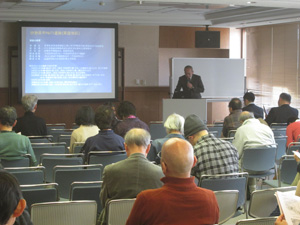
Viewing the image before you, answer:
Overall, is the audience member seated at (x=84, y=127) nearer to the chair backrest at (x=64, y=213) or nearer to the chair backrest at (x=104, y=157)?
the chair backrest at (x=104, y=157)

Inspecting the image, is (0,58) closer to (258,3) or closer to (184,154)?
(258,3)

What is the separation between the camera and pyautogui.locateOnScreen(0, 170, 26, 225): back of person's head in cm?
200

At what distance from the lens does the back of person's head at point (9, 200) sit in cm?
200

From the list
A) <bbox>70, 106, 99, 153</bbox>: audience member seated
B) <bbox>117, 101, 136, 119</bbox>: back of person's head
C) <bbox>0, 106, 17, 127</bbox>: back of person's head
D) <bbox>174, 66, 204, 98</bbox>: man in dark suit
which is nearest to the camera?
<bbox>0, 106, 17, 127</bbox>: back of person's head

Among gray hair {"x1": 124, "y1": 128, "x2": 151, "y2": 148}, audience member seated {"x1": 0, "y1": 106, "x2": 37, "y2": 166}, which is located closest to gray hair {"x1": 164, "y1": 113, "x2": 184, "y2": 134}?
audience member seated {"x1": 0, "y1": 106, "x2": 37, "y2": 166}

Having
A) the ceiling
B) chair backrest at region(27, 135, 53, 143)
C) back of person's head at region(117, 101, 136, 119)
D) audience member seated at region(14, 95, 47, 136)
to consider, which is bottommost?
chair backrest at region(27, 135, 53, 143)

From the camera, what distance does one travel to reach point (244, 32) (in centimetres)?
1576

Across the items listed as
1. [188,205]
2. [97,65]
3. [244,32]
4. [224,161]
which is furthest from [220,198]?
[244,32]

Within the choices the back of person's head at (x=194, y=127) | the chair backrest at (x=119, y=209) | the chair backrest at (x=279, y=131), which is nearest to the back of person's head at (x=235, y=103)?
the chair backrest at (x=279, y=131)

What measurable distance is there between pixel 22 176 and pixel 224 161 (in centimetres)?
185

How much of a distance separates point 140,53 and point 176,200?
11322 millimetres

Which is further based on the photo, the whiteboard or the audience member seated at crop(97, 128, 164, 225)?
the whiteboard

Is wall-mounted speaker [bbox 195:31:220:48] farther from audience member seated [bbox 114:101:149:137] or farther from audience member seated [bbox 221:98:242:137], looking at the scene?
audience member seated [bbox 114:101:149:137]

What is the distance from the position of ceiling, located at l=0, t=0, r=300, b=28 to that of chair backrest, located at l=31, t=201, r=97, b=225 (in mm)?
7398
